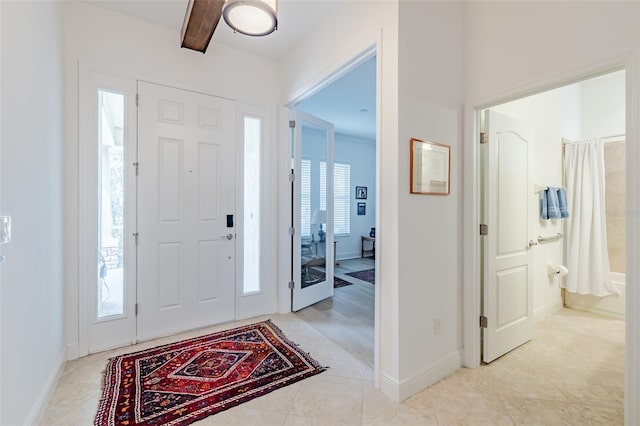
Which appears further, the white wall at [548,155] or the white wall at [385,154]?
the white wall at [548,155]

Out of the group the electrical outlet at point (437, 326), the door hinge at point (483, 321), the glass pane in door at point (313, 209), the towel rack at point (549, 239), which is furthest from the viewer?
the glass pane in door at point (313, 209)

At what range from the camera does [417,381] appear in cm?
194

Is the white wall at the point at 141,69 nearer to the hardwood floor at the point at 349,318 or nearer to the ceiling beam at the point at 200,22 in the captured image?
the ceiling beam at the point at 200,22

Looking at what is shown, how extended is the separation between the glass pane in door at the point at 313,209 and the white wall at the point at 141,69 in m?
0.46

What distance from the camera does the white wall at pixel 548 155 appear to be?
307 centimetres

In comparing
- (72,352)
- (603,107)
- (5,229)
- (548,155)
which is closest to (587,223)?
(548,155)

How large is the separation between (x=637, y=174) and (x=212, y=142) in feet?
10.4

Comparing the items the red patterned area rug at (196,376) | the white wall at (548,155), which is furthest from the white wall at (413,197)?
the white wall at (548,155)

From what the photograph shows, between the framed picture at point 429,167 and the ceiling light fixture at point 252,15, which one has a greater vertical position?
the ceiling light fixture at point 252,15

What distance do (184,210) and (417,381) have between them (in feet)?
8.17

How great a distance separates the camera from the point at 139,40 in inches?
103

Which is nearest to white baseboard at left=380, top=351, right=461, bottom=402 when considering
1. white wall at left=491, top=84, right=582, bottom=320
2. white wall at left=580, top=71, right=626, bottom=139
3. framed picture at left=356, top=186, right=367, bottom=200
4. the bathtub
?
white wall at left=491, top=84, right=582, bottom=320

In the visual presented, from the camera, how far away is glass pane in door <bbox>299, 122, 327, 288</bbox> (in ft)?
12.0

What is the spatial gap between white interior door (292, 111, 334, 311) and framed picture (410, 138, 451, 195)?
1728 mm
